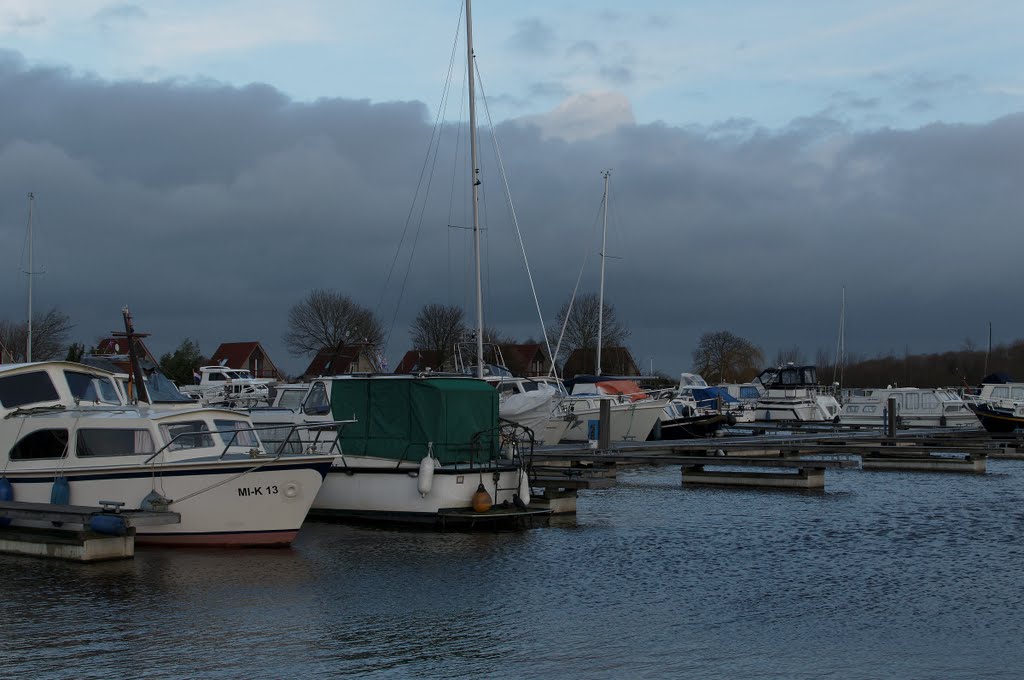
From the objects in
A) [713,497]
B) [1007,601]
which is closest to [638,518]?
[713,497]

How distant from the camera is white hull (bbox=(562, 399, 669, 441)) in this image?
45406 mm

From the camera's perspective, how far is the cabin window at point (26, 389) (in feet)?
66.6

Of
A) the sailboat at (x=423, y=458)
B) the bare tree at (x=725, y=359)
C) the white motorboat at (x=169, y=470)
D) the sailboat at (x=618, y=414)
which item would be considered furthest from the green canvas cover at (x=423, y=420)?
the bare tree at (x=725, y=359)

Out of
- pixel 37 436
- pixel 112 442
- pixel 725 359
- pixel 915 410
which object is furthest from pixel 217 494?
pixel 725 359

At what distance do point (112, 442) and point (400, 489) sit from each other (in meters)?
5.64

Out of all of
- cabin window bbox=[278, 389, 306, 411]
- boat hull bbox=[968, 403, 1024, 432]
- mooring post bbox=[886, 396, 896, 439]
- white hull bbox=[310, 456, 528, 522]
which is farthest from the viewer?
boat hull bbox=[968, 403, 1024, 432]

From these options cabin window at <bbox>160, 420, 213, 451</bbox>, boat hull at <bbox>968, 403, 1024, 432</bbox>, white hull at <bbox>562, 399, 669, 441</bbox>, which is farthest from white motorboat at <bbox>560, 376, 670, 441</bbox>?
cabin window at <bbox>160, 420, 213, 451</bbox>

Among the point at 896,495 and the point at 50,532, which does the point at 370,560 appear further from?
the point at 896,495

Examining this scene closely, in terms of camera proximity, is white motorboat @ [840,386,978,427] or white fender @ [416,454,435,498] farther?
white motorboat @ [840,386,978,427]

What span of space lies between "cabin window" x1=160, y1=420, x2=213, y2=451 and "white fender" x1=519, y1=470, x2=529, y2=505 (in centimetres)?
614

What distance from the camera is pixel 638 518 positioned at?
24.3 metres

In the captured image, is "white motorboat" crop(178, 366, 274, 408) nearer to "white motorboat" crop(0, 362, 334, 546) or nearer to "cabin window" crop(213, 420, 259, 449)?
"cabin window" crop(213, 420, 259, 449)

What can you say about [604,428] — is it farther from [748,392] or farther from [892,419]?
[748,392]

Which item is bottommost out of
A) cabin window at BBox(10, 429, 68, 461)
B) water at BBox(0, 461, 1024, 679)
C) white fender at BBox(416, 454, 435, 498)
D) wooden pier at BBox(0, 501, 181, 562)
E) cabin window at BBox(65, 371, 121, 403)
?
water at BBox(0, 461, 1024, 679)
